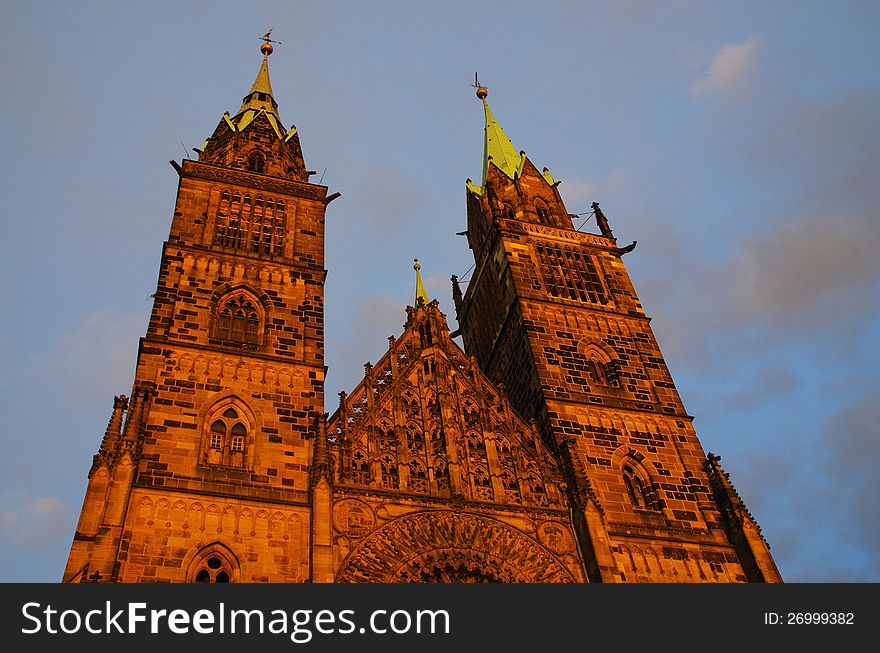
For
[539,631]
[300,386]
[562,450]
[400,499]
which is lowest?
[539,631]

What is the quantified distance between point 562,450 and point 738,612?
8.21 metres

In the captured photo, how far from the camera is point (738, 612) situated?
12.6 metres

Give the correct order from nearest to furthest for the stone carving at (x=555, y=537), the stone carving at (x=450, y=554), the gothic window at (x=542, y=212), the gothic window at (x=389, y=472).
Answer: the stone carving at (x=450, y=554), the stone carving at (x=555, y=537), the gothic window at (x=389, y=472), the gothic window at (x=542, y=212)

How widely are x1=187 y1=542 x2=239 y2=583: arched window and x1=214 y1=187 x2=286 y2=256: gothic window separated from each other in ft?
31.9

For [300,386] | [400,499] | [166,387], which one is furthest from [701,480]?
[166,387]

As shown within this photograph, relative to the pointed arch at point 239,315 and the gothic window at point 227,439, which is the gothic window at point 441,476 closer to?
the gothic window at point 227,439

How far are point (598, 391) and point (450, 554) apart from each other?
7.21m

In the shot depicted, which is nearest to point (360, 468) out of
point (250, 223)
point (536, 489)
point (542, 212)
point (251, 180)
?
point (536, 489)

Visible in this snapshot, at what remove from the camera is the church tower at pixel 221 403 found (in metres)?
16.0

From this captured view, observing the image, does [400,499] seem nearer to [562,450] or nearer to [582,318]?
[562,450]

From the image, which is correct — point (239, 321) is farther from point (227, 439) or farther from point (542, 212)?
point (542, 212)

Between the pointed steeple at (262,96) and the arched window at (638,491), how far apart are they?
18.7 m

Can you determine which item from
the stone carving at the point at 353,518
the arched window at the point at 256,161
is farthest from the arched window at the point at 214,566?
the arched window at the point at 256,161

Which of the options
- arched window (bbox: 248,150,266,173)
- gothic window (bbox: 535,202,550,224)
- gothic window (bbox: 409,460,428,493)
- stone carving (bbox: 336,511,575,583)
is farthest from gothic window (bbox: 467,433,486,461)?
arched window (bbox: 248,150,266,173)
